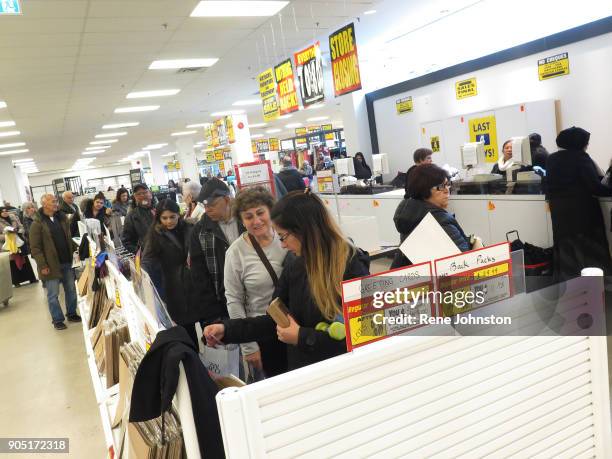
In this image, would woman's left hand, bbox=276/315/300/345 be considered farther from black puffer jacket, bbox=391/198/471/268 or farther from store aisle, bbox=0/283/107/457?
store aisle, bbox=0/283/107/457

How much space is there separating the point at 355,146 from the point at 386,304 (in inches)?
427

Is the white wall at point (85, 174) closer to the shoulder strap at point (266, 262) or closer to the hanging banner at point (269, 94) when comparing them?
the hanging banner at point (269, 94)

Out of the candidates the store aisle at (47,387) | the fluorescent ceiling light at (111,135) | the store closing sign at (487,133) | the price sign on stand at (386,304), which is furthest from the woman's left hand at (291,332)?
the fluorescent ceiling light at (111,135)

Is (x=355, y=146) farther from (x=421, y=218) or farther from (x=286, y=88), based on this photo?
(x=421, y=218)

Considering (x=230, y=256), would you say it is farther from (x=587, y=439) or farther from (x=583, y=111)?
(x=583, y=111)

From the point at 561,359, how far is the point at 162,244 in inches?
114

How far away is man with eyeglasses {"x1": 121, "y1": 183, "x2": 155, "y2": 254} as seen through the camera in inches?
204

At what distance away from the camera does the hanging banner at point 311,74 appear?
6.55 metres

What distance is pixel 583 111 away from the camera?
7277mm

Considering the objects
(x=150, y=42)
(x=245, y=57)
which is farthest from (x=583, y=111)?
(x=150, y=42)

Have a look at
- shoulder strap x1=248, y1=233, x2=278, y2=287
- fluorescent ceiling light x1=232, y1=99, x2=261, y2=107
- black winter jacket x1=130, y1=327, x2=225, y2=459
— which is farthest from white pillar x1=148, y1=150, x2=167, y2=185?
black winter jacket x1=130, y1=327, x2=225, y2=459

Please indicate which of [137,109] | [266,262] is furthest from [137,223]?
[137,109]

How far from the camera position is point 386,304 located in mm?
1106

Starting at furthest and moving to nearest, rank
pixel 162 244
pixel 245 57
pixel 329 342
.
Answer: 1. pixel 245 57
2. pixel 162 244
3. pixel 329 342
